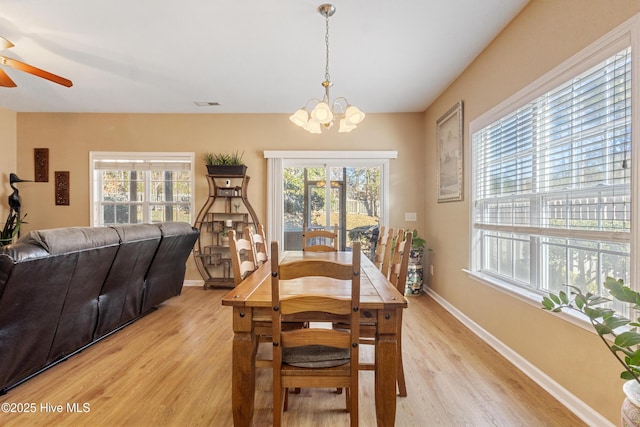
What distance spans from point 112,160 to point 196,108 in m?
1.65

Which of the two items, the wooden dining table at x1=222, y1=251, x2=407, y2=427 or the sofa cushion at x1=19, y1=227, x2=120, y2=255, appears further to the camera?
the sofa cushion at x1=19, y1=227, x2=120, y2=255

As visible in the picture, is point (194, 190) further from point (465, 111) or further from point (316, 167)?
point (465, 111)

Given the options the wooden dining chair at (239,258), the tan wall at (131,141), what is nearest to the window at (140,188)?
the tan wall at (131,141)

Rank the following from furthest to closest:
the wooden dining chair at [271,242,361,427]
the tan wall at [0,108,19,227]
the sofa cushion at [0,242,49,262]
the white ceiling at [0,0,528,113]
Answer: the tan wall at [0,108,19,227] < the white ceiling at [0,0,528,113] < the sofa cushion at [0,242,49,262] < the wooden dining chair at [271,242,361,427]

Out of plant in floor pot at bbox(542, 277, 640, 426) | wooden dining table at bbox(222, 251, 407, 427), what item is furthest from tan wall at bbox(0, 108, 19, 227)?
plant in floor pot at bbox(542, 277, 640, 426)

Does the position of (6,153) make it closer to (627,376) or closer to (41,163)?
(41,163)

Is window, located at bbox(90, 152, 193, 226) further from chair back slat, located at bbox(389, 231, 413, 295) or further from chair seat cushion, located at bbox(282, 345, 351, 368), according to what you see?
chair seat cushion, located at bbox(282, 345, 351, 368)

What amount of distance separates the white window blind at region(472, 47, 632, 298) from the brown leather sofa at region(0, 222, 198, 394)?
10.5 feet

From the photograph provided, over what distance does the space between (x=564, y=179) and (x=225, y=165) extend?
395 centimetres

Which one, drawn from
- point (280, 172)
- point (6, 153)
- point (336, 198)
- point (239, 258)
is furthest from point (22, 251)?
point (6, 153)

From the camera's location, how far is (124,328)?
313 centimetres

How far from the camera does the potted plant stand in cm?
459

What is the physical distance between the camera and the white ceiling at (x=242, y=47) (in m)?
2.39

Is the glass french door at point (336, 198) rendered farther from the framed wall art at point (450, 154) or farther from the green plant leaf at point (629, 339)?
the green plant leaf at point (629, 339)
